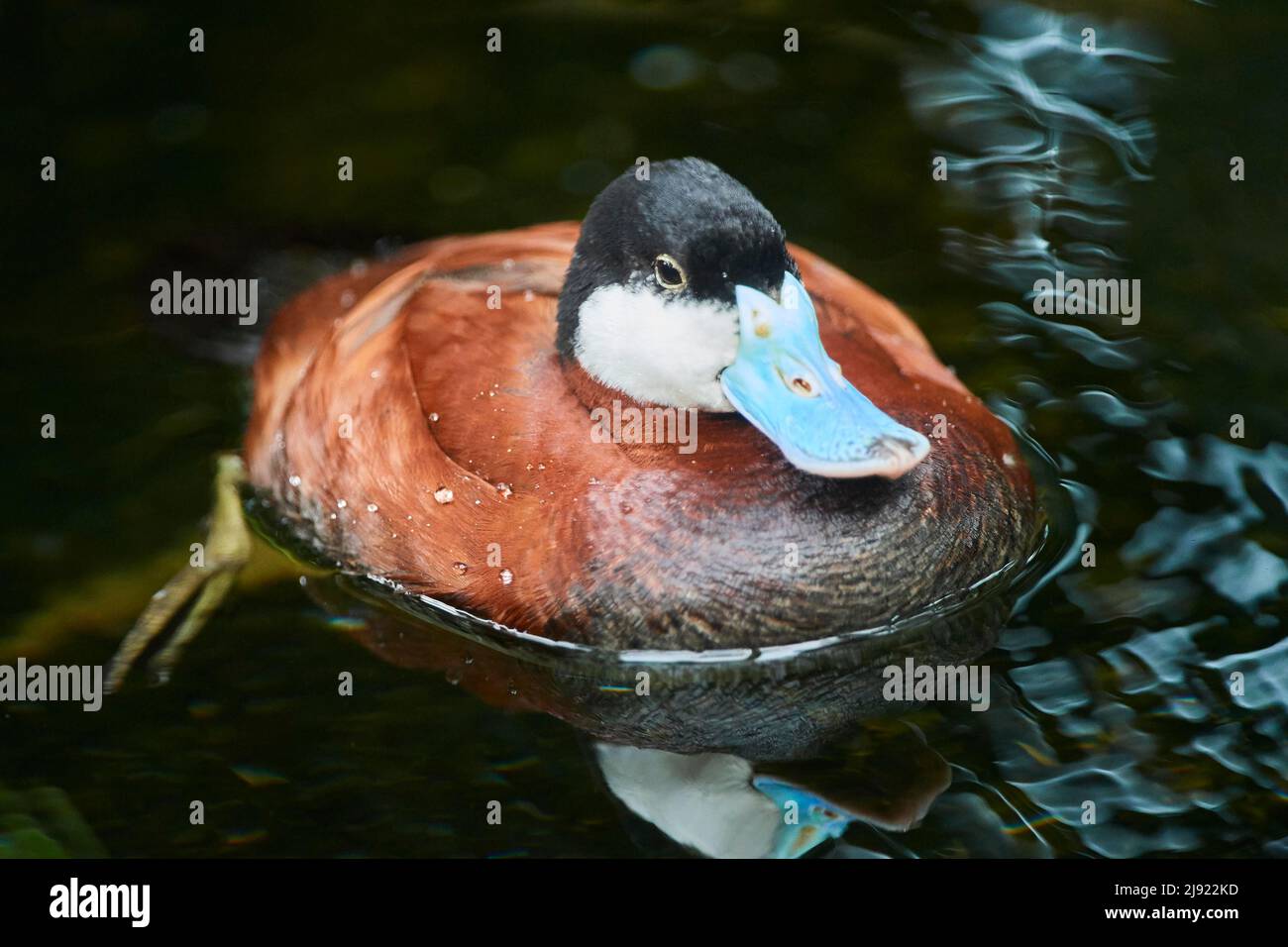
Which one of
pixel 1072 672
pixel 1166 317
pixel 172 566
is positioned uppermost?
pixel 1166 317

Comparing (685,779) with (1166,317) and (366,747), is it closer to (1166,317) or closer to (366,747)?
(366,747)

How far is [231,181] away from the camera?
232 inches

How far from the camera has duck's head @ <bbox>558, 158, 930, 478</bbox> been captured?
3.92 m

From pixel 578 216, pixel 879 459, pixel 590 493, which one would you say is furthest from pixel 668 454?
Answer: pixel 578 216

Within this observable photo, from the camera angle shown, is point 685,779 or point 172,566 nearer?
point 685,779

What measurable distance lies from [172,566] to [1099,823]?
2.50 metres

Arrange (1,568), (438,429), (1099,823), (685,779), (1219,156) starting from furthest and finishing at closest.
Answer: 1. (1219,156)
2. (1,568)
3. (438,429)
4. (685,779)
5. (1099,823)

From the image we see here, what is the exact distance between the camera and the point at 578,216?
5746 millimetres

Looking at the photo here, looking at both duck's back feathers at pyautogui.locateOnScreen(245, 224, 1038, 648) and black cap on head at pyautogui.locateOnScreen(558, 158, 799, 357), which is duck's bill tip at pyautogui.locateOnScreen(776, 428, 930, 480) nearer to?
duck's back feathers at pyautogui.locateOnScreen(245, 224, 1038, 648)

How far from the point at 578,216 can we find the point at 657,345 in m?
1.77

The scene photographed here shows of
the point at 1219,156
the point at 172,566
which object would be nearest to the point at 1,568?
the point at 172,566

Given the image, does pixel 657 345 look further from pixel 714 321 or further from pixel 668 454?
pixel 668 454

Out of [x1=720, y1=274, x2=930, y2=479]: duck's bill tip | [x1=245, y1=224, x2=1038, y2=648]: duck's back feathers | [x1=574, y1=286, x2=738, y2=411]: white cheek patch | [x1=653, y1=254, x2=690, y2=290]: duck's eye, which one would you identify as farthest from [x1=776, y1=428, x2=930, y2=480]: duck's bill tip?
[x1=653, y1=254, x2=690, y2=290]: duck's eye

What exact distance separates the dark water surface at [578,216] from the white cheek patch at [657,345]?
31.1 inches
